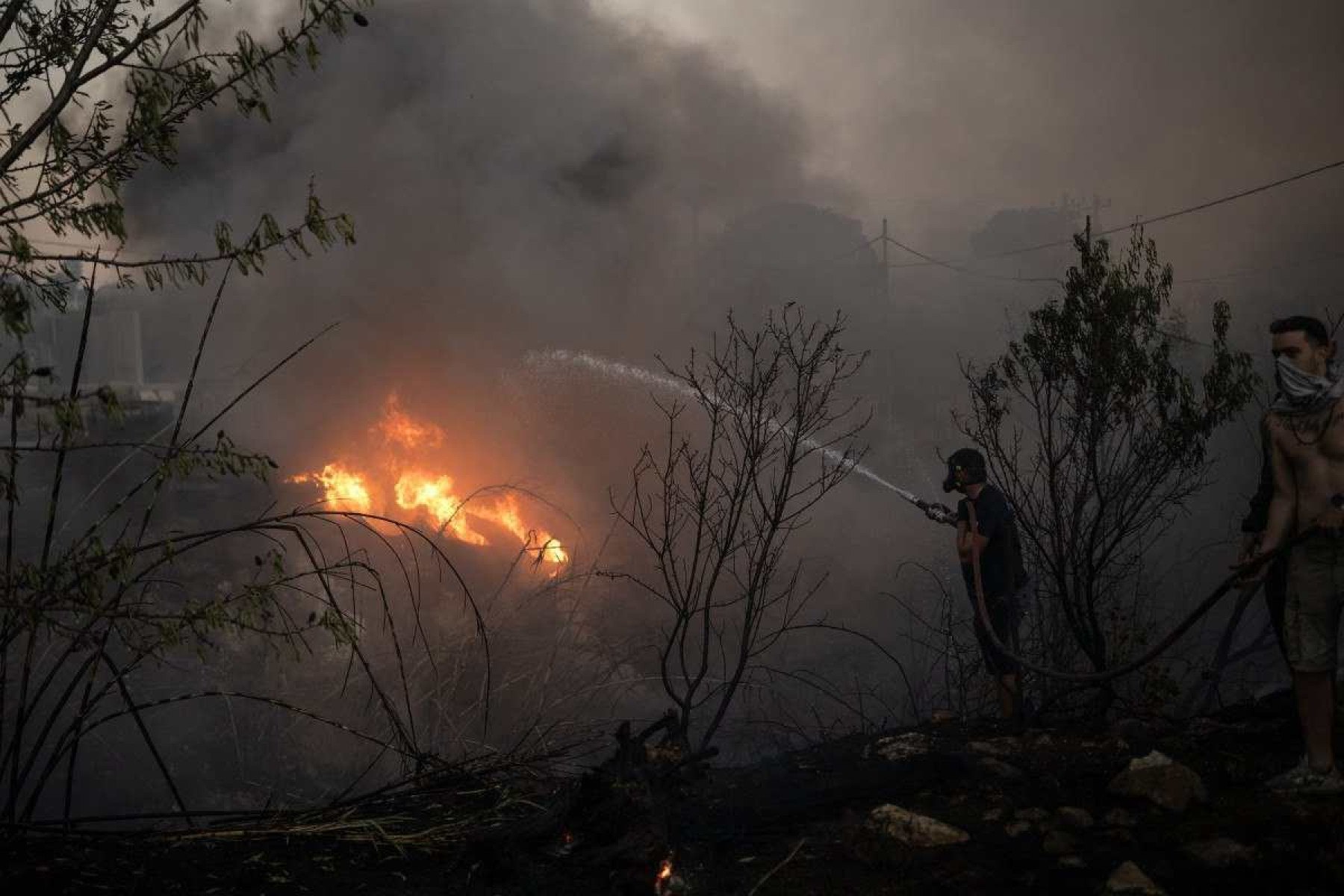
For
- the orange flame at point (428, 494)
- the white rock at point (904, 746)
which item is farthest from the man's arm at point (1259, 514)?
the orange flame at point (428, 494)

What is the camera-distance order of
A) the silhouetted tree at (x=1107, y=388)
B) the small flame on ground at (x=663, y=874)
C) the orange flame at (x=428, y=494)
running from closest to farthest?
the small flame on ground at (x=663, y=874) → the silhouetted tree at (x=1107, y=388) → the orange flame at (x=428, y=494)

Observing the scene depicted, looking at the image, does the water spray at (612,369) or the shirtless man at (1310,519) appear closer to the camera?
the shirtless man at (1310,519)

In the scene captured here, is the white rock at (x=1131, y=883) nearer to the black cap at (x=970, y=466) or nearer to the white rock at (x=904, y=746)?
the white rock at (x=904, y=746)

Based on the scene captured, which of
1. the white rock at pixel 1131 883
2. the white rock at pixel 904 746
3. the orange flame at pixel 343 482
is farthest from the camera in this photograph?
the orange flame at pixel 343 482

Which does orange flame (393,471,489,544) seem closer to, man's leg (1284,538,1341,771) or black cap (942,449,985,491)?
black cap (942,449,985,491)

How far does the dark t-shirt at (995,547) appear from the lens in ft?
19.4

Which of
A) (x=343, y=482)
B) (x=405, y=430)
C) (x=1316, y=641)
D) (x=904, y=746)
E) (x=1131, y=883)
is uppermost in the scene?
(x=405, y=430)

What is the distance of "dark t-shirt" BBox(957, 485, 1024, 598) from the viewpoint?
5.91m

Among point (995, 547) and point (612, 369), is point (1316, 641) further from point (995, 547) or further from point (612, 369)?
point (612, 369)

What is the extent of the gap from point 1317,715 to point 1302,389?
4.20 feet

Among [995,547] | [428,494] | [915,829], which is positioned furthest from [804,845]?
[428,494]

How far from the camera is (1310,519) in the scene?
11.9 feet

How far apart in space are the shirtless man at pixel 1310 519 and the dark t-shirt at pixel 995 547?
2.16m

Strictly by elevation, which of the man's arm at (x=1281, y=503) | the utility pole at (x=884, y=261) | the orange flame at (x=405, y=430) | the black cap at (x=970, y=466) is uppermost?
the utility pole at (x=884, y=261)
